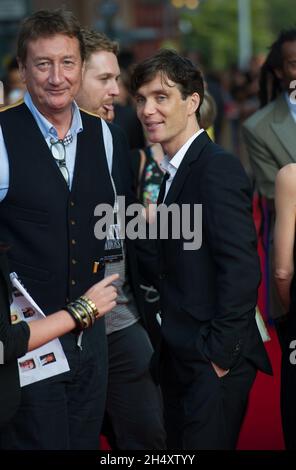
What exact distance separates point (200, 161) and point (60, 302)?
31.3 inches

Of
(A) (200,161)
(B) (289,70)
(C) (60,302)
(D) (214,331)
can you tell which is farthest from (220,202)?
(B) (289,70)

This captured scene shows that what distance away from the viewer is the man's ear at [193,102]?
3.77 meters

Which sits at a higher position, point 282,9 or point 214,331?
point 282,9

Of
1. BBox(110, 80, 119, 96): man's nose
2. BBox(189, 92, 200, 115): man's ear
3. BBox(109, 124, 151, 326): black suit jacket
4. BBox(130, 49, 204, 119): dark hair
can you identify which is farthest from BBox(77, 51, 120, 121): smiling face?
BBox(189, 92, 200, 115): man's ear

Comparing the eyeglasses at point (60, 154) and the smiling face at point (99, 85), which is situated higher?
the smiling face at point (99, 85)

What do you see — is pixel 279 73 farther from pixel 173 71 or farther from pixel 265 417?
pixel 265 417

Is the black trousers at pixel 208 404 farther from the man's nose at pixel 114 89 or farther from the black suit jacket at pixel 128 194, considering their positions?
the man's nose at pixel 114 89

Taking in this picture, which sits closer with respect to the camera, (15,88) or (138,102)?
(138,102)

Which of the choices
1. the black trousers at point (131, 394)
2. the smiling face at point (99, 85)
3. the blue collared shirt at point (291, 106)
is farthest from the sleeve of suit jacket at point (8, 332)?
the blue collared shirt at point (291, 106)

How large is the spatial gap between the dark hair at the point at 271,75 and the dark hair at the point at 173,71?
1.78 metres

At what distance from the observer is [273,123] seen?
5.25m

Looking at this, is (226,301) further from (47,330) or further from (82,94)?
(82,94)

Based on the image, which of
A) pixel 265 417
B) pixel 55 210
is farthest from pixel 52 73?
pixel 265 417

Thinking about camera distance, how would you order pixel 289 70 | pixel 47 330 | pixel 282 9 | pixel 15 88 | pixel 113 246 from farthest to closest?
pixel 282 9, pixel 15 88, pixel 289 70, pixel 113 246, pixel 47 330
